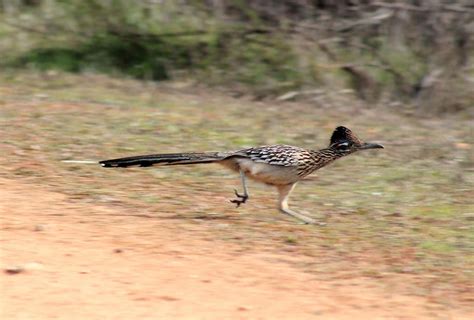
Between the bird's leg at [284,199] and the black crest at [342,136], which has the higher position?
the black crest at [342,136]

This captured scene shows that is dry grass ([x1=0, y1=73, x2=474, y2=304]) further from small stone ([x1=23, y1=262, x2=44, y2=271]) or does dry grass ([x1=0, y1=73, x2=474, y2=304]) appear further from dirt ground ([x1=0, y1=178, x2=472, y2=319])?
small stone ([x1=23, y1=262, x2=44, y2=271])

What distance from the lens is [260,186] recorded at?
31.4ft

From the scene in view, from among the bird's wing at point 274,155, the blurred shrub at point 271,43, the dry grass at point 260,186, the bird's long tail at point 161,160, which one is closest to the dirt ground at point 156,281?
the dry grass at point 260,186

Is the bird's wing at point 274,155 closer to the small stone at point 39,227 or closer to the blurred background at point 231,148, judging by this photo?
the blurred background at point 231,148

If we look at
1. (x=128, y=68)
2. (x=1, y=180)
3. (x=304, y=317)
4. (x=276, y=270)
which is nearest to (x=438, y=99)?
(x=128, y=68)

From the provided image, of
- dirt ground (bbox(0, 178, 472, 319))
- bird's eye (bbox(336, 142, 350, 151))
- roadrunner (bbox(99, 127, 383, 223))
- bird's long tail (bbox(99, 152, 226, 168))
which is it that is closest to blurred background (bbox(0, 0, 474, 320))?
dirt ground (bbox(0, 178, 472, 319))

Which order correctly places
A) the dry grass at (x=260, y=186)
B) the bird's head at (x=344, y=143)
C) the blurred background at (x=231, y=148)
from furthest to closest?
the bird's head at (x=344, y=143)
the dry grass at (x=260, y=186)
the blurred background at (x=231, y=148)

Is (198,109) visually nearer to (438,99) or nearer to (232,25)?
(232,25)

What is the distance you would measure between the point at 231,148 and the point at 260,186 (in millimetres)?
1773

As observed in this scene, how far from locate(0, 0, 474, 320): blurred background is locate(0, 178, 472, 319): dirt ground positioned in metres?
0.02

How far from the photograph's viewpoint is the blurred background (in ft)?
22.0

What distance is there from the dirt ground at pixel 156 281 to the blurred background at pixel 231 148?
0.06 ft

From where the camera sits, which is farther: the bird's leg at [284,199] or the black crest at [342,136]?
the black crest at [342,136]

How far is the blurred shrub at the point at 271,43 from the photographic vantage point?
46.9ft
